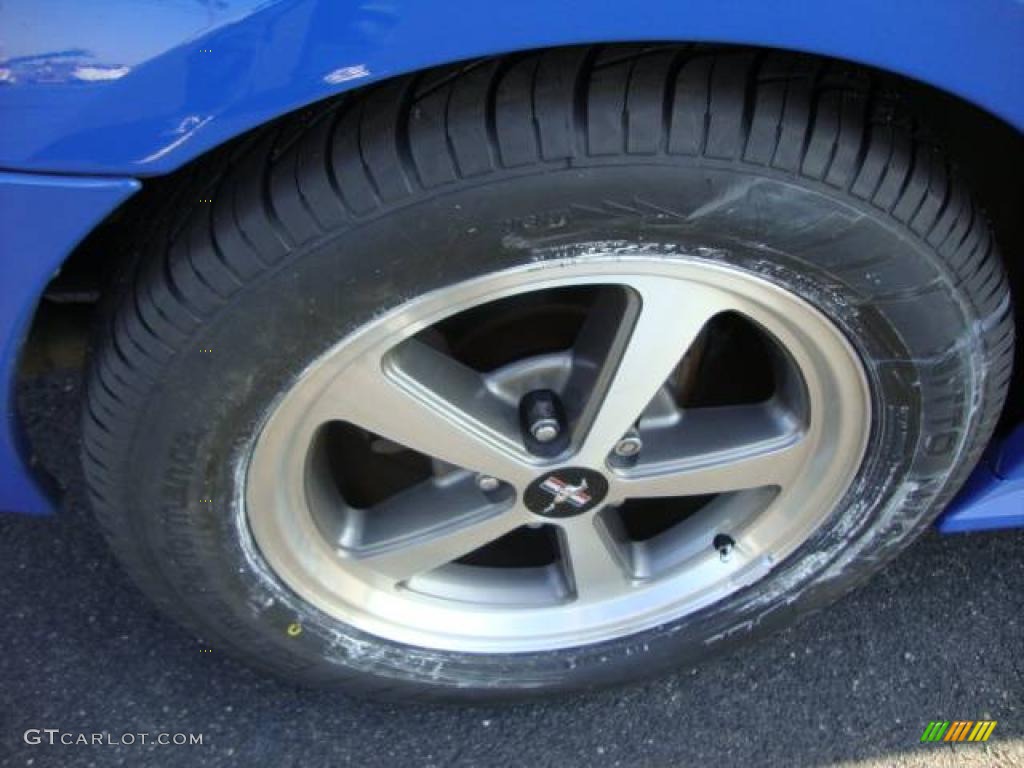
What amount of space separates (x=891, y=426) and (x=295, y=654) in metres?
0.87

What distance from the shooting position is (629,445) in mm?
1533

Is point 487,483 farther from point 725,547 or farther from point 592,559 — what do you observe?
point 725,547

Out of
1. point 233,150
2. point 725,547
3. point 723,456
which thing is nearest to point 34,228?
point 233,150

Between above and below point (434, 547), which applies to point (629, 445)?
above

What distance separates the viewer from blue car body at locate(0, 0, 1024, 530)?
3.21ft

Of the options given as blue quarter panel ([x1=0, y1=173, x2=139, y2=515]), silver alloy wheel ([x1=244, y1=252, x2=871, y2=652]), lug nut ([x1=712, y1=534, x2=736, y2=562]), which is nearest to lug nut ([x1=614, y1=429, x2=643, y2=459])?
silver alloy wheel ([x1=244, y1=252, x2=871, y2=652])

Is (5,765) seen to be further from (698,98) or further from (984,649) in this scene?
(984,649)

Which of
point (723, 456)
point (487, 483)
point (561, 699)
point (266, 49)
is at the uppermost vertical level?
point (266, 49)

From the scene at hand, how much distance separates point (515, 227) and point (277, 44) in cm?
30

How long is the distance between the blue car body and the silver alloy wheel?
28cm

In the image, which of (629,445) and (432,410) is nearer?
(432,410)

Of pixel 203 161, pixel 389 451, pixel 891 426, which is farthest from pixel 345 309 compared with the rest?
pixel 891 426

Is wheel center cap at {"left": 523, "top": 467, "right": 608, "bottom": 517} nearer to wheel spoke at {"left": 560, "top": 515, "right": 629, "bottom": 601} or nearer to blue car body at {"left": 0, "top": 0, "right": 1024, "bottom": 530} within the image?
wheel spoke at {"left": 560, "top": 515, "right": 629, "bottom": 601}

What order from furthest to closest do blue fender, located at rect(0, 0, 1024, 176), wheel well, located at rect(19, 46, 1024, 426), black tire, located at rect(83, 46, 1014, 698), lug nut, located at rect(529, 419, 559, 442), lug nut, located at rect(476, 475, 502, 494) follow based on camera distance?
lug nut, located at rect(476, 475, 502, 494), lug nut, located at rect(529, 419, 559, 442), wheel well, located at rect(19, 46, 1024, 426), black tire, located at rect(83, 46, 1014, 698), blue fender, located at rect(0, 0, 1024, 176)
